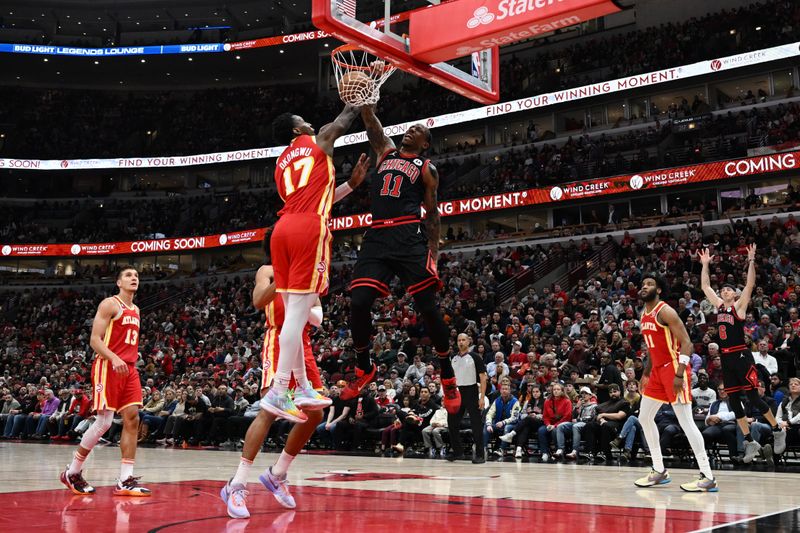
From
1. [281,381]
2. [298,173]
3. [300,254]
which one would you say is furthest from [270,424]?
[298,173]

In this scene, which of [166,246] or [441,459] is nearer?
[441,459]

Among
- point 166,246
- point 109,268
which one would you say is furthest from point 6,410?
point 109,268

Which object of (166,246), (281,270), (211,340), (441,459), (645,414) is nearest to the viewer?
(281,270)

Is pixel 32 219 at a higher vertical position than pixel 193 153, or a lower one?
lower

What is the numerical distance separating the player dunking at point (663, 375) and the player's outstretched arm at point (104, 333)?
198 inches

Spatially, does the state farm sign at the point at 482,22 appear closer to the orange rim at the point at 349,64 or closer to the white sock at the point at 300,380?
the orange rim at the point at 349,64

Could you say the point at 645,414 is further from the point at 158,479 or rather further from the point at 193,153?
the point at 193,153

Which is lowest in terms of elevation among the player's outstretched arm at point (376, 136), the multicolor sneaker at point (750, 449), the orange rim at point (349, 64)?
the multicolor sneaker at point (750, 449)

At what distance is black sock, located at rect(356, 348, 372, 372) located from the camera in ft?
18.2

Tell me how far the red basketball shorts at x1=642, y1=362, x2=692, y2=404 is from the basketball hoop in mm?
3920

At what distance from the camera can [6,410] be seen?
63.9 feet

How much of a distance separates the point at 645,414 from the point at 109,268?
35554 millimetres

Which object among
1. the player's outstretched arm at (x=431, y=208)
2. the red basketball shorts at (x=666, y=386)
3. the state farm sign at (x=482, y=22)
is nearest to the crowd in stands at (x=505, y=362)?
the red basketball shorts at (x=666, y=386)

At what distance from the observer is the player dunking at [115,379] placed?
656cm
